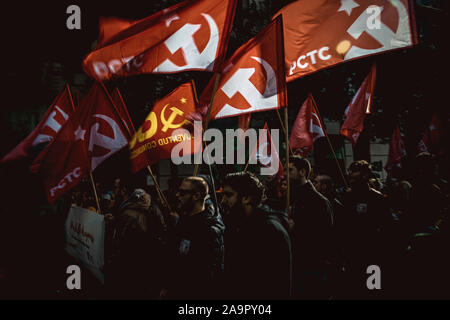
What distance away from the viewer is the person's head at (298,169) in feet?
14.4

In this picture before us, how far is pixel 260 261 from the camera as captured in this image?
2939 millimetres

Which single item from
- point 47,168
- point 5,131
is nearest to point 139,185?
point 5,131

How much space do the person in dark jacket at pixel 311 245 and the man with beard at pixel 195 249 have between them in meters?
0.94

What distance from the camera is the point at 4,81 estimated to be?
12.7 metres

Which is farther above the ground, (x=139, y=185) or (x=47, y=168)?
(x=139, y=185)

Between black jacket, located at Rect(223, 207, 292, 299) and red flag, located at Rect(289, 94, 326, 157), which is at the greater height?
red flag, located at Rect(289, 94, 326, 157)

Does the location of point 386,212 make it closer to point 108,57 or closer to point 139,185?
point 108,57

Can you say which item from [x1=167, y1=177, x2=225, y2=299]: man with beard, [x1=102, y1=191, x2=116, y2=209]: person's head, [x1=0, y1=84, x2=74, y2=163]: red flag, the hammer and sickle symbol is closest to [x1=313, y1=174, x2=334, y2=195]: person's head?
the hammer and sickle symbol

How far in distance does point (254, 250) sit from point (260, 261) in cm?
10

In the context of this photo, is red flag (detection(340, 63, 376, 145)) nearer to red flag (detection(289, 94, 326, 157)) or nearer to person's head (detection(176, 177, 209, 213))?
red flag (detection(289, 94, 326, 157))

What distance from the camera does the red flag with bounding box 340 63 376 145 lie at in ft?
22.4

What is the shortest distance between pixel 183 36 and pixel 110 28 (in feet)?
2.98

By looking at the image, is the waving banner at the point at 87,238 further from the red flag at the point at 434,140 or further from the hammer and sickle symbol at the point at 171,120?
the red flag at the point at 434,140

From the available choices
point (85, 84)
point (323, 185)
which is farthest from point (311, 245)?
point (85, 84)
